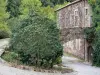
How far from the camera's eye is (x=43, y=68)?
78.3 feet

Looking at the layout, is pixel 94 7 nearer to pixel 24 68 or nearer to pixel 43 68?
pixel 43 68

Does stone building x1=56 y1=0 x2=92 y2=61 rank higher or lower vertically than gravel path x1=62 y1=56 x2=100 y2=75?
higher

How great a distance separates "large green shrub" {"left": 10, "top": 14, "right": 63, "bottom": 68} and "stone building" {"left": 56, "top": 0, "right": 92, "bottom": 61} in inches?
372

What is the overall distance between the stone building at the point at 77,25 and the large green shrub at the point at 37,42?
31.0 feet

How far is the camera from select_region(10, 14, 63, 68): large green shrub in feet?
76.5

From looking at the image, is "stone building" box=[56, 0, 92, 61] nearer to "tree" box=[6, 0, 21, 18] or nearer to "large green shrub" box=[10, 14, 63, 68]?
"large green shrub" box=[10, 14, 63, 68]

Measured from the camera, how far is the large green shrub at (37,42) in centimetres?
2331

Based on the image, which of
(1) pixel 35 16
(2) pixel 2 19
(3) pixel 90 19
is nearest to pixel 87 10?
A: (3) pixel 90 19

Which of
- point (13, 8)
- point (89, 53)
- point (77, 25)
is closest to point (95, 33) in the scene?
point (89, 53)

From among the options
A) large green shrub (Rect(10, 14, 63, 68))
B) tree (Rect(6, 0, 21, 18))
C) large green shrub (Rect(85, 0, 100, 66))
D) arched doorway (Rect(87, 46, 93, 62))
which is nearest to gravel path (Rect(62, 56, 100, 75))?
large green shrub (Rect(85, 0, 100, 66))

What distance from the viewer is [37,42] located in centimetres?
2319

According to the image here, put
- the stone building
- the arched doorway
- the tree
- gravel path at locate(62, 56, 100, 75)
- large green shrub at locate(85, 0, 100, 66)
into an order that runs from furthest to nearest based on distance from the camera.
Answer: the tree → the arched doorway → the stone building → large green shrub at locate(85, 0, 100, 66) → gravel path at locate(62, 56, 100, 75)

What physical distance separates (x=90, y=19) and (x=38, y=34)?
17.3 meters

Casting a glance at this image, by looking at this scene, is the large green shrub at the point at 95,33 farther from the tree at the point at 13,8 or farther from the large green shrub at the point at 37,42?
the tree at the point at 13,8
